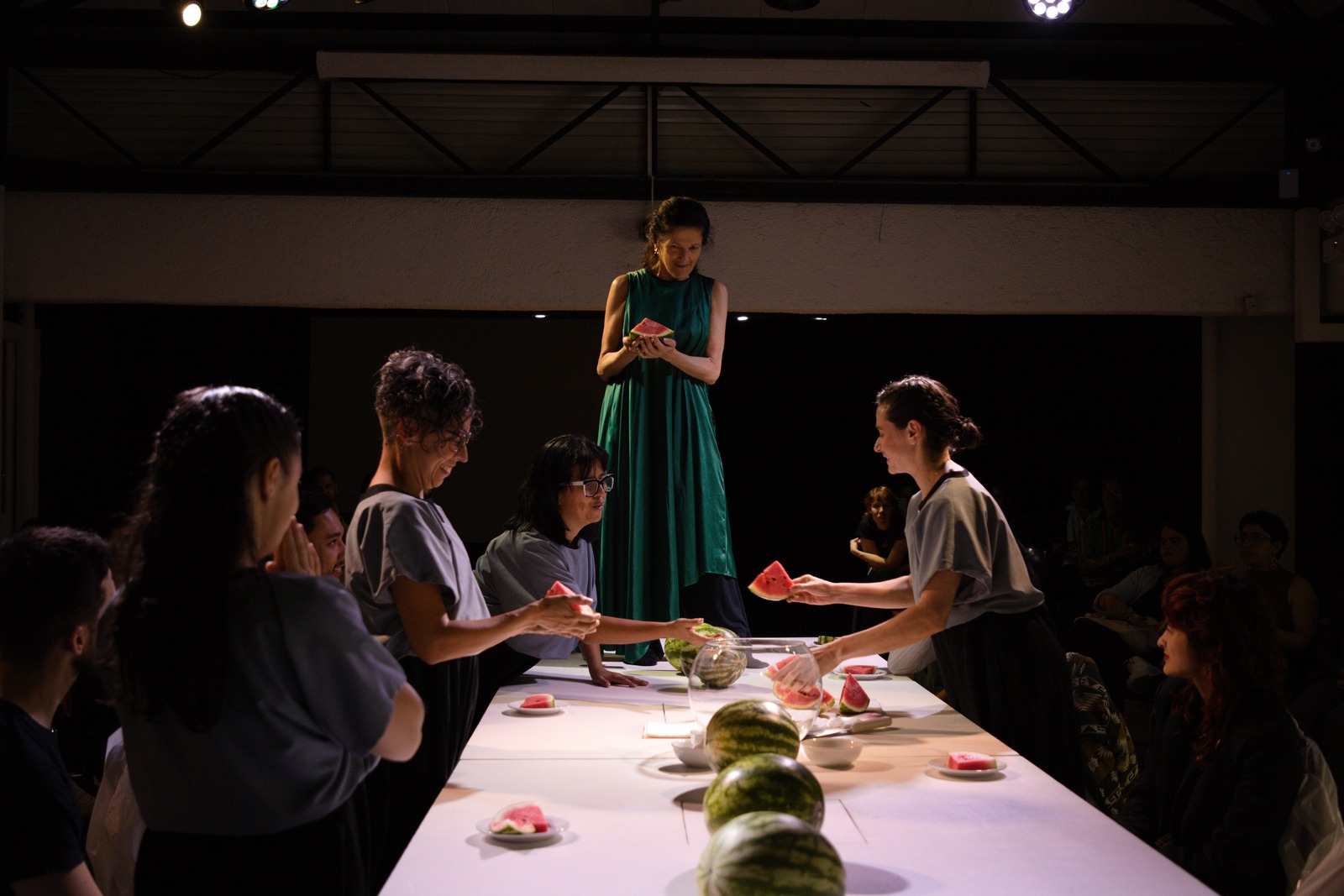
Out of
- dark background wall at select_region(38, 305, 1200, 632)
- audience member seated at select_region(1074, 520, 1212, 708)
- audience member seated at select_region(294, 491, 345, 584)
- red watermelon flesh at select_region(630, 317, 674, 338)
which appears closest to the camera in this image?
audience member seated at select_region(294, 491, 345, 584)

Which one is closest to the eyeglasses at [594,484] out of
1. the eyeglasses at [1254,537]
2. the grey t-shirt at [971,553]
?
the grey t-shirt at [971,553]

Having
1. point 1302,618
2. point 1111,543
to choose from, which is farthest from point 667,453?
point 1111,543

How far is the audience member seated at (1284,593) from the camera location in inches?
204

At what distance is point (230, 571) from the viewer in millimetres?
1387

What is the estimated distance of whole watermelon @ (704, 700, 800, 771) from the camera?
1756 mm

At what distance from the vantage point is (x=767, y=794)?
1.42m

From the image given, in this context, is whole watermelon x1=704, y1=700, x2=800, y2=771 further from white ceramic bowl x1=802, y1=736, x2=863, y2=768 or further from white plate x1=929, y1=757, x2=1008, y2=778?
white plate x1=929, y1=757, x2=1008, y2=778

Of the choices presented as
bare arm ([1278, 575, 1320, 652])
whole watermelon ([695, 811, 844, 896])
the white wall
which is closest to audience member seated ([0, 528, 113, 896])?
whole watermelon ([695, 811, 844, 896])

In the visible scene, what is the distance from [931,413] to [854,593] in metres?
0.53

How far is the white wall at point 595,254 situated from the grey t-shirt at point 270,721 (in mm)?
4629

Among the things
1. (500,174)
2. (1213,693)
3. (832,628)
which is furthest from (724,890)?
(832,628)

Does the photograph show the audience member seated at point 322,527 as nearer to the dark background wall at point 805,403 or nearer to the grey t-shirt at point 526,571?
the grey t-shirt at point 526,571

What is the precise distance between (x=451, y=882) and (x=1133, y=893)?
2.71ft

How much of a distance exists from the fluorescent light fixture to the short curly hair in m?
3.78
